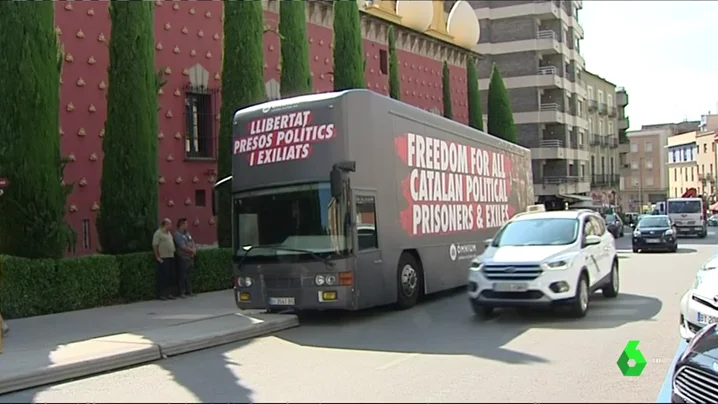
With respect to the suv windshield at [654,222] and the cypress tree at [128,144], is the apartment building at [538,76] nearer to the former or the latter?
the suv windshield at [654,222]

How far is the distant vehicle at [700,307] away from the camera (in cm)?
800

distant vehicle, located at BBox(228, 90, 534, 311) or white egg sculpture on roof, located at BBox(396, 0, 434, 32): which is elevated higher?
white egg sculpture on roof, located at BBox(396, 0, 434, 32)

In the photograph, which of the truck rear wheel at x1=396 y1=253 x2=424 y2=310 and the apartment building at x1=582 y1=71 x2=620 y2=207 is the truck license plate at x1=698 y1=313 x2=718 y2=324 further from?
the apartment building at x1=582 y1=71 x2=620 y2=207

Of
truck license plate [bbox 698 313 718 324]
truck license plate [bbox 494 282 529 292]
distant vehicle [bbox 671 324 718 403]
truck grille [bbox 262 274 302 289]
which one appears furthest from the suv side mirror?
distant vehicle [bbox 671 324 718 403]

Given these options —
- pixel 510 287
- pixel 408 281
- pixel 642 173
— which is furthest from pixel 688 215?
pixel 642 173

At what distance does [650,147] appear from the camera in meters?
82.4

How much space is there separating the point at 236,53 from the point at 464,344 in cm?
1253

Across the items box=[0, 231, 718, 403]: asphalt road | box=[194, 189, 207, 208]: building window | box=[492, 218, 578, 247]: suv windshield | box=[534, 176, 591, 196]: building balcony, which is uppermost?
box=[534, 176, 591, 196]: building balcony

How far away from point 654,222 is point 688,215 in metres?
13.7

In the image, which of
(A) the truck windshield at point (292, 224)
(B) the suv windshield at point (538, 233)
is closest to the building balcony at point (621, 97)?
(B) the suv windshield at point (538, 233)

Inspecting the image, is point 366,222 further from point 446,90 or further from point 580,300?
point 446,90

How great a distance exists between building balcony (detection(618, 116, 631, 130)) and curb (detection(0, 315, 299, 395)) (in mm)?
83587

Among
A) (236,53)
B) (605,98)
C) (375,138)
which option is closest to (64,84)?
(236,53)

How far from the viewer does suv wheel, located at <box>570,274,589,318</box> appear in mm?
12016
